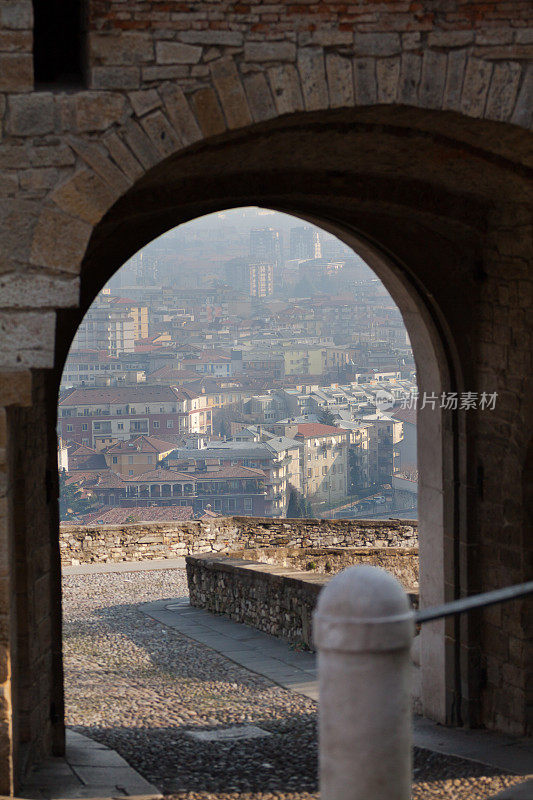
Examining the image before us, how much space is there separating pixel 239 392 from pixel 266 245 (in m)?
32.3

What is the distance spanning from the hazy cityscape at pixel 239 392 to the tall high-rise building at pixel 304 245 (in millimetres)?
162

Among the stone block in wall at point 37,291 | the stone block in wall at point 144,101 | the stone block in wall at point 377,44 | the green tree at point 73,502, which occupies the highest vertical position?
the stone block in wall at point 377,44

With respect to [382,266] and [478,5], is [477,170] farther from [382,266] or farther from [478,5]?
[382,266]

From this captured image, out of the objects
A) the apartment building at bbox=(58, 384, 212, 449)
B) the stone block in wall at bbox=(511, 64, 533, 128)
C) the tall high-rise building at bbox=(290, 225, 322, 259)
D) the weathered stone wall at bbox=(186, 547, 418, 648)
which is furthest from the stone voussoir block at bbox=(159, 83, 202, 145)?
the tall high-rise building at bbox=(290, 225, 322, 259)

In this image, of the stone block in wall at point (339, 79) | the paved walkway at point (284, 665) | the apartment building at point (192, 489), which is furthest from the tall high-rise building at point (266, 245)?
the stone block in wall at point (339, 79)

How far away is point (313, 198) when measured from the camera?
683 centimetres

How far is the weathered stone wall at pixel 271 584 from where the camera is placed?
420 inches

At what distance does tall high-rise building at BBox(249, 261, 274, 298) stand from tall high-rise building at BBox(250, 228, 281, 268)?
362 centimetres

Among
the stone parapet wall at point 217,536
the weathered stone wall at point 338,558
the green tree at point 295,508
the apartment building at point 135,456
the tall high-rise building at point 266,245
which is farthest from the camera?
the tall high-rise building at point 266,245

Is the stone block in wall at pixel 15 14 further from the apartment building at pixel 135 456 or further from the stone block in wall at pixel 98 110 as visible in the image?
the apartment building at pixel 135 456

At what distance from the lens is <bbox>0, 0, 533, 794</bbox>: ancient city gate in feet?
14.4

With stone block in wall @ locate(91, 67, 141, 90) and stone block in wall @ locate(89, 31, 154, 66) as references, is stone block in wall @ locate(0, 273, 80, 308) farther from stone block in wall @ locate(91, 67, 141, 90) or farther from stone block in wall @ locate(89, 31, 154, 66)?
stone block in wall @ locate(89, 31, 154, 66)

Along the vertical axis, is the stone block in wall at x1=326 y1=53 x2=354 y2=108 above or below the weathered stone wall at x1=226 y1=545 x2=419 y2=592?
above

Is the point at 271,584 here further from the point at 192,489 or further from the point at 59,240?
the point at 192,489
